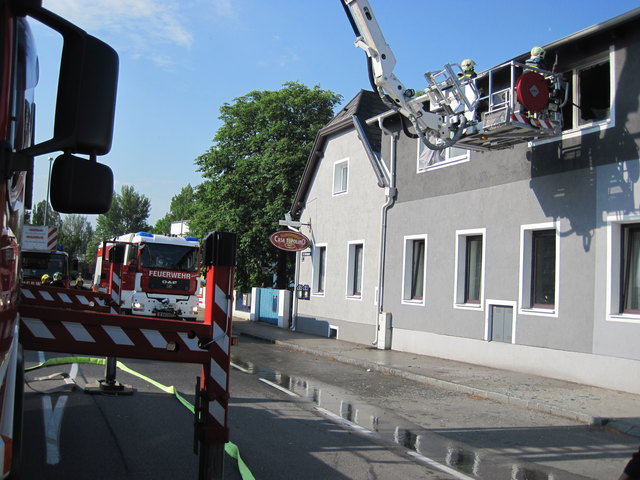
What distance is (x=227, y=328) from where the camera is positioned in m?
4.09

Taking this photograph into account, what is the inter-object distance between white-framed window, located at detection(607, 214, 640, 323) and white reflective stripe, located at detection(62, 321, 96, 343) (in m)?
9.55

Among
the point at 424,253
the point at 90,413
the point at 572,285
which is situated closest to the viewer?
the point at 90,413

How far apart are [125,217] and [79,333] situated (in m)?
98.8

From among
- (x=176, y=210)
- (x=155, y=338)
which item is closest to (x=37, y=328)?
(x=155, y=338)

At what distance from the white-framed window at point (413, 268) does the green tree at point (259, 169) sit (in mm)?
12919

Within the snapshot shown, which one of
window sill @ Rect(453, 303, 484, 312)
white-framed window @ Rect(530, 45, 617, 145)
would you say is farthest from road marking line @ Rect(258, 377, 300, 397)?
white-framed window @ Rect(530, 45, 617, 145)

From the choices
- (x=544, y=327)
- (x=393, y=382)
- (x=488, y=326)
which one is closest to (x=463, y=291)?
(x=488, y=326)

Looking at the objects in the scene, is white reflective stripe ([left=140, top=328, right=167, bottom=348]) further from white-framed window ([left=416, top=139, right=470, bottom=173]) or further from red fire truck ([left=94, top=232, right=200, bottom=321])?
red fire truck ([left=94, top=232, right=200, bottom=321])

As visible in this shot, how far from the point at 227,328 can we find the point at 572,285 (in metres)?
9.10

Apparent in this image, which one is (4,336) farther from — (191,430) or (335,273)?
(335,273)

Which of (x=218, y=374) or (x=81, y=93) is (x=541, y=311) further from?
(x=81, y=93)

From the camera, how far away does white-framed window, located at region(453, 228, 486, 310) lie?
14109 millimetres

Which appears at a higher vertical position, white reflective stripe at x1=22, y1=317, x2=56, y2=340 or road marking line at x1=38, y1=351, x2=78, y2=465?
white reflective stripe at x1=22, y1=317, x2=56, y2=340

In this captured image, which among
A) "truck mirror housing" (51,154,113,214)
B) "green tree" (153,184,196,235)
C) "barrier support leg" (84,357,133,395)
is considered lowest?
"barrier support leg" (84,357,133,395)
